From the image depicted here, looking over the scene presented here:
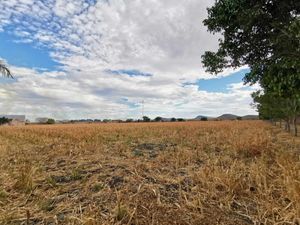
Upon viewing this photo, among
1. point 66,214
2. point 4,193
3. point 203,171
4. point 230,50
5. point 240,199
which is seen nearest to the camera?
point 66,214

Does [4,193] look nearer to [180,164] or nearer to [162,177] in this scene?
[162,177]

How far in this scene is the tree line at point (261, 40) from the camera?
980 cm

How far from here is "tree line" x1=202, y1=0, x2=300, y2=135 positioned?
9.80 metres

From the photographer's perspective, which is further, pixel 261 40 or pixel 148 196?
pixel 261 40

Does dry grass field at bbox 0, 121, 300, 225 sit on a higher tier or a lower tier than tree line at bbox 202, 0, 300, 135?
lower

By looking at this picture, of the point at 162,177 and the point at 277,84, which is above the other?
the point at 277,84

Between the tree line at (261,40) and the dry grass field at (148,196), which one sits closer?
the dry grass field at (148,196)

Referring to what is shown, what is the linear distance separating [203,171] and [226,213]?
2.41 meters

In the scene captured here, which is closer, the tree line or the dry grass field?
the dry grass field

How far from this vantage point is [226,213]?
5.93m

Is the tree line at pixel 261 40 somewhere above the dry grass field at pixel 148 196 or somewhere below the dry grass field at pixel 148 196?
above

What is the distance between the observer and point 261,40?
11133 mm

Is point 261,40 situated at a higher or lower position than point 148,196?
higher

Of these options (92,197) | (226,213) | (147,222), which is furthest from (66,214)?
(226,213)
